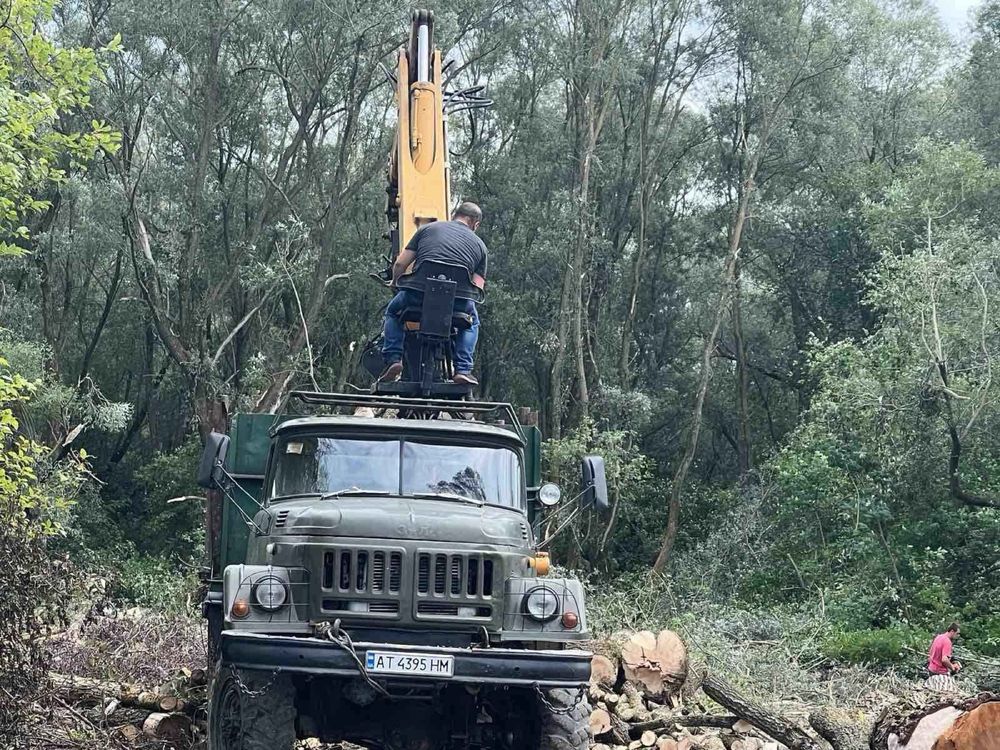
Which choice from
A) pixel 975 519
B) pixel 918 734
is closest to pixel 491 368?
pixel 975 519

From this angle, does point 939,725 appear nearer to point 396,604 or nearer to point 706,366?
point 396,604

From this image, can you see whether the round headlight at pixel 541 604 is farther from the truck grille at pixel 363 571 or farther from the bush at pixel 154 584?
the bush at pixel 154 584

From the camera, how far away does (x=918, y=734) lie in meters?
9.58

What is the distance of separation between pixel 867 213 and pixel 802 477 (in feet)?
26.2

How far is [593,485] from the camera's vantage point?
34.2 feet

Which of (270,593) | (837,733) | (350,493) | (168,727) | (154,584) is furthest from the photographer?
(154,584)

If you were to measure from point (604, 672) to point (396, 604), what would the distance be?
3974 mm

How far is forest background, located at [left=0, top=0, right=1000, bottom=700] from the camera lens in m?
23.5

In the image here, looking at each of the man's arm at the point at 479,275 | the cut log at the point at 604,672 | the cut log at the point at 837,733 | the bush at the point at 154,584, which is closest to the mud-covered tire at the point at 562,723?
the cut log at the point at 837,733

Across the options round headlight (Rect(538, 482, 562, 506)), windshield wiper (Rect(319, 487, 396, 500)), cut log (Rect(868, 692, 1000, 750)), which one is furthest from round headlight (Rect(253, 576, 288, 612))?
cut log (Rect(868, 692, 1000, 750))

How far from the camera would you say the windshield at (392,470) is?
989 centimetres

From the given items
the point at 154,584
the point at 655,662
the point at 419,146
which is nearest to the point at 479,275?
the point at 419,146

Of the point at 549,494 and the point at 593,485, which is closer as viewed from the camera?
the point at 549,494

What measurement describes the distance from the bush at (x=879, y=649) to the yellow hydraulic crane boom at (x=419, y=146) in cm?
967
